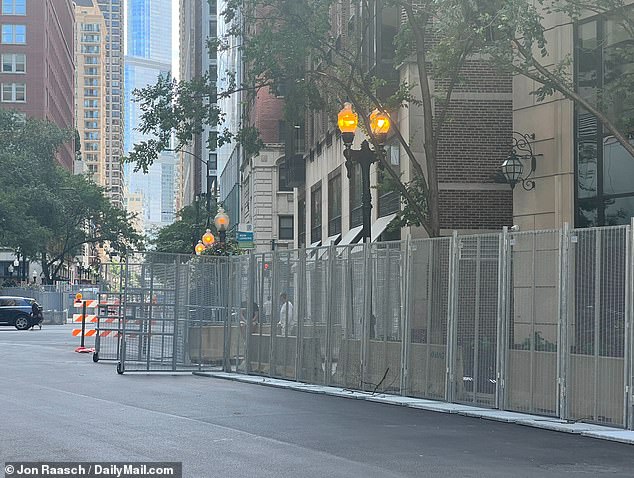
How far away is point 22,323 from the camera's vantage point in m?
58.6

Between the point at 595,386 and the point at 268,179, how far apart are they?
60.4m

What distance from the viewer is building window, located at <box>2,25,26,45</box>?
117062mm

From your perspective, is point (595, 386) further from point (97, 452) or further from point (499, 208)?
point (499, 208)

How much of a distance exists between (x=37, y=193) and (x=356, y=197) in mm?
46576

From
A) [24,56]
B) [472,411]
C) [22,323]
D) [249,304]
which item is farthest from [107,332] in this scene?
[24,56]

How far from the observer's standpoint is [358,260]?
72.2ft

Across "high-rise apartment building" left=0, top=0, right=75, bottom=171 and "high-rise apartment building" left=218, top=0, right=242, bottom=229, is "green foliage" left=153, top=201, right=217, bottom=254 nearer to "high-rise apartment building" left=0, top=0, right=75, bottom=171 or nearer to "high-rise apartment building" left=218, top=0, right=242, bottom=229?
"high-rise apartment building" left=218, top=0, right=242, bottom=229

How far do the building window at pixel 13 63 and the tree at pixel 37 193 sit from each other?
86.6 ft

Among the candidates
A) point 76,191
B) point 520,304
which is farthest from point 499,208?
point 76,191

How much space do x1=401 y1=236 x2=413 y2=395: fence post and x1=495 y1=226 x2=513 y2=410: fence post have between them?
249 centimetres

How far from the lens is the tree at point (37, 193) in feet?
258

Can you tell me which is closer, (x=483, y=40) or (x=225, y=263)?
(x=483, y=40)

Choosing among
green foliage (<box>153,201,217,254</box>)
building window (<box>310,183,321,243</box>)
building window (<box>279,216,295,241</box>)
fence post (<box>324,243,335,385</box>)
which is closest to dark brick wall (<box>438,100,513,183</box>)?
fence post (<box>324,243,335,385</box>)

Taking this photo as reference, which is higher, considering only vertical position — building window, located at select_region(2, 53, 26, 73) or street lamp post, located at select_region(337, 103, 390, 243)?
building window, located at select_region(2, 53, 26, 73)
